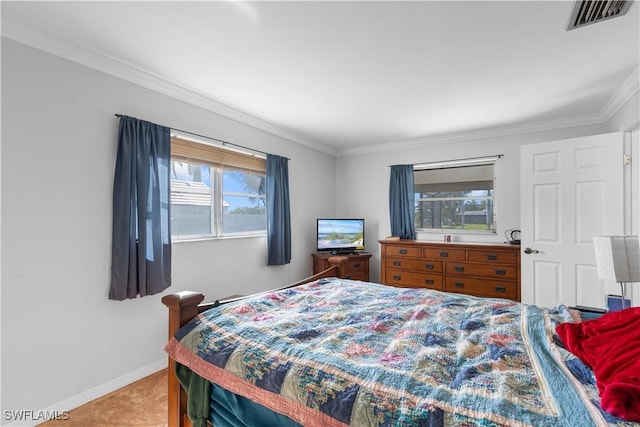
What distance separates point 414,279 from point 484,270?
867 mm

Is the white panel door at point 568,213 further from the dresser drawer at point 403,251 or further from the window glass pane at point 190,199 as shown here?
the window glass pane at point 190,199

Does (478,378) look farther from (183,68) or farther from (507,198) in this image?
(507,198)

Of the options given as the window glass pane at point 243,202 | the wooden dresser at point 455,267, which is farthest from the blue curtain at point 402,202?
the window glass pane at point 243,202

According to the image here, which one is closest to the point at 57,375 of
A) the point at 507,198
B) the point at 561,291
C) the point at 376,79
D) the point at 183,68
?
the point at 183,68

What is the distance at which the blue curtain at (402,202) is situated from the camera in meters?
4.44

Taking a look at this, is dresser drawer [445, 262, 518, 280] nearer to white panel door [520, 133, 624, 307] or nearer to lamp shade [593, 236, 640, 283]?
white panel door [520, 133, 624, 307]

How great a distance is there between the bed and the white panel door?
1692 mm

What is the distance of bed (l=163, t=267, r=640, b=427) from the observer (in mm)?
858

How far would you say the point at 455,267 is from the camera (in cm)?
375

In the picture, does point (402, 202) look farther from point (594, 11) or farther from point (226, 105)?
point (594, 11)

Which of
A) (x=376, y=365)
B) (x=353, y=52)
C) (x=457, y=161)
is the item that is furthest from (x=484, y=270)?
(x=376, y=365)

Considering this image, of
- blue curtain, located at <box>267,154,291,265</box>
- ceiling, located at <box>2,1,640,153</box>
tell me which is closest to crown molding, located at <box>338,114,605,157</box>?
ceiling, located at <box>2,1,640,153</box>

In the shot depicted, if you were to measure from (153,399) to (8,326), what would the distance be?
102 centimetres

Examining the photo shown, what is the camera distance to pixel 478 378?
3.25 feet
